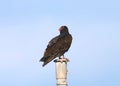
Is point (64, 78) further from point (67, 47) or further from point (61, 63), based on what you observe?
point (67, 47)

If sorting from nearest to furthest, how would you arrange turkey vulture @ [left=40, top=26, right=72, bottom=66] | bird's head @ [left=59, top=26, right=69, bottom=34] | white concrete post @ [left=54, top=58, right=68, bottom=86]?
white concrete post @ [left=54, top=58, right=68, bottom=86] < turkey vulture @ [left=40, top=26, right=72, bottom=66] < bird's head @ [left=59, top=26, right=69, bottom=34]

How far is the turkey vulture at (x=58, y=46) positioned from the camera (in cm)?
1939

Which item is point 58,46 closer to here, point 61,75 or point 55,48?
point 55,48

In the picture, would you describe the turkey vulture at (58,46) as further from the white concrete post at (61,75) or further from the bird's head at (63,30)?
the white concrete post at (61,75)

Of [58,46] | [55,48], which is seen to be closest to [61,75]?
[55,48]

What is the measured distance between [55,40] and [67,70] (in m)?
3.07

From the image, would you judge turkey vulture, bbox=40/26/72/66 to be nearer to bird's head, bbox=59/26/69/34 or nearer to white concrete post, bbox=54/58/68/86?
bird's head, bbox=59/26/69/34

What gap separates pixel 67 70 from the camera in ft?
57.5

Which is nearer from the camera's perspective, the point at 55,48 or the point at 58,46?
the point at 55,48

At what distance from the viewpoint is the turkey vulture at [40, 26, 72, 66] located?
19391 millimetres

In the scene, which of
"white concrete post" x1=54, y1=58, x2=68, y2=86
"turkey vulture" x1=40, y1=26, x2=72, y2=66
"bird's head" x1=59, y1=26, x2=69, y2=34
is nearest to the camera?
"white concrete post" x1=54, y1=58, x2=68, y2=86

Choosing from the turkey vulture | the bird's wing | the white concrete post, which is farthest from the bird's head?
the white concrete post

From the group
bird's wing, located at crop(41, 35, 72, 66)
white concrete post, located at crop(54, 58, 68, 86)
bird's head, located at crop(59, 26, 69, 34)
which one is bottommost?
white concrete post, located at crop(54, 58, 68, 86)

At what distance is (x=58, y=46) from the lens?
799 inches
